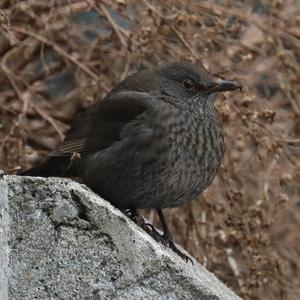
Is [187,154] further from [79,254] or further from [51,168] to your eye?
[79,254]

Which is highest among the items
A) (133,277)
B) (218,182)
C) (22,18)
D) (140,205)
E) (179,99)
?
(133,277)

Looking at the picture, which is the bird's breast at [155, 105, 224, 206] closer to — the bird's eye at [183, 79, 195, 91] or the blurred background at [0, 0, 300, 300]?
the bird's eye at [183, 79, 195, 91]

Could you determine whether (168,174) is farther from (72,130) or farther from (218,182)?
(218,182)

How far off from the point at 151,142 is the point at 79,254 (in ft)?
3.89

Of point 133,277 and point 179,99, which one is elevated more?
point 133,277

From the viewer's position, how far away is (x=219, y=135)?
151 inches

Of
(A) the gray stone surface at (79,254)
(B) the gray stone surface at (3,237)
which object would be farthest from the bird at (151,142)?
(B) the gray stone surface at (3,237)

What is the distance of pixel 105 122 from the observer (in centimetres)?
382

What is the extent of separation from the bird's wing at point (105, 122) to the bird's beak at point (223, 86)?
1.02 ft

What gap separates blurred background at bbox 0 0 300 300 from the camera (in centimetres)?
458

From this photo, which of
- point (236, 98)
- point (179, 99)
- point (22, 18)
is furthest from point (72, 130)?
point (22, 18)

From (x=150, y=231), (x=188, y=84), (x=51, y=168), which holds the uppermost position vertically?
(x=188, y=84)

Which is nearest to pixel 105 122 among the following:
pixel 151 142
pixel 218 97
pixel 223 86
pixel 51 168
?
pixel 151 142

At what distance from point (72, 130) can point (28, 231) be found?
1661mm
